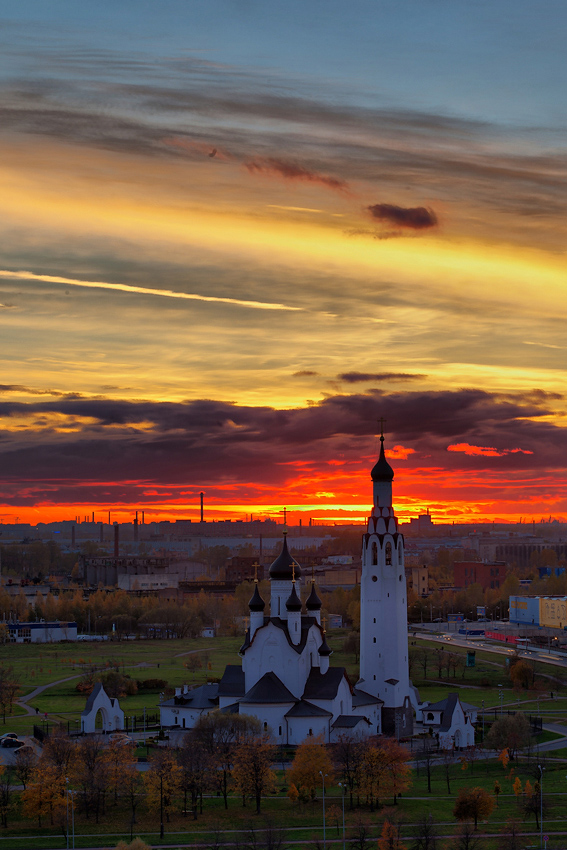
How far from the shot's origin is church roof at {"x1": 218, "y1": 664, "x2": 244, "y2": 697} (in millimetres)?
66625

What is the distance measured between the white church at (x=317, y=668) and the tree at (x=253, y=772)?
38.0 ft

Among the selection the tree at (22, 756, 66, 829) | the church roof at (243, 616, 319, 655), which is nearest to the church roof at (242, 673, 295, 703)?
the church roof at (243, 616, 319, 655)

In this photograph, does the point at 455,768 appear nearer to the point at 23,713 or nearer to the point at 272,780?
the point at 272,780

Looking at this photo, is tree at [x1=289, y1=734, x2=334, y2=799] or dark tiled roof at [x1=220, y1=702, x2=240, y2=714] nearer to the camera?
tree at [x1=289, y1=734, x2=334, y2=799]

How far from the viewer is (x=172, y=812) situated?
48.7 m

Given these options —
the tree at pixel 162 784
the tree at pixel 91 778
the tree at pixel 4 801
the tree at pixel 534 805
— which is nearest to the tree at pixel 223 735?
the tree at pixel 162 784

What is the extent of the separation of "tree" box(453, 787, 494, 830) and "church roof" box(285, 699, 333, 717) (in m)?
17.7

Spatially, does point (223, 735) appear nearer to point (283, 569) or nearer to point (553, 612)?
point (283, 569)

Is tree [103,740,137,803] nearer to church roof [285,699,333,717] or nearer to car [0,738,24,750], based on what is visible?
car [0,738,24,750]

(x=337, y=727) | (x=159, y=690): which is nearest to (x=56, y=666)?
(x=159, y=690)

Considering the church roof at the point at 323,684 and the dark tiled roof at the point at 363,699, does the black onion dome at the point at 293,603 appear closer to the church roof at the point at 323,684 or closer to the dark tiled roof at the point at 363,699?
the church roof at the point at 323,684

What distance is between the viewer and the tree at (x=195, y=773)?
50062 mm

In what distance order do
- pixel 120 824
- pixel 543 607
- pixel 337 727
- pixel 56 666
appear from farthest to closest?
pixel 543 607
pixel 56 666
pixel 337 727
pixel 120 824

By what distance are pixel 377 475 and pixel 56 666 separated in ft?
143
